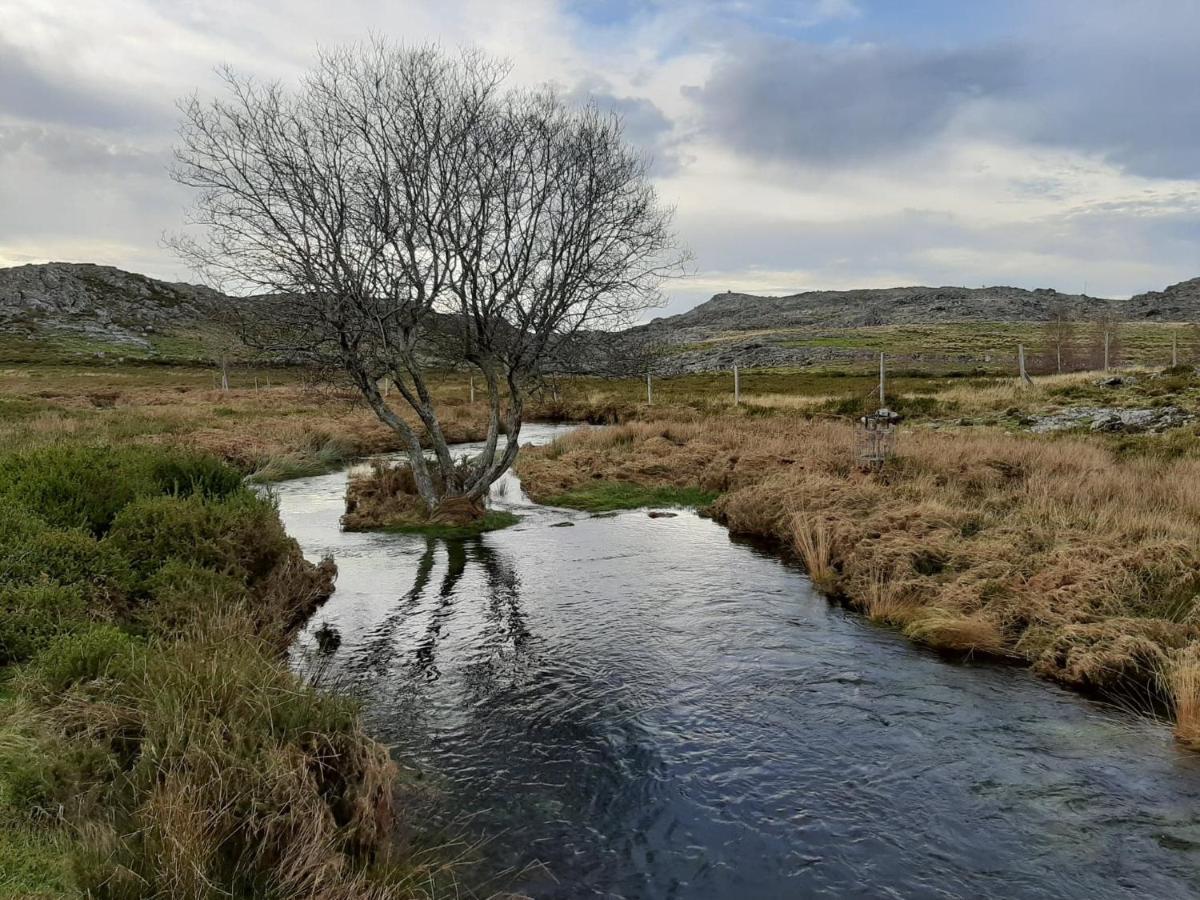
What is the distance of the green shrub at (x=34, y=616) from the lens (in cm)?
716

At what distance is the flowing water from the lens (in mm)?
5496

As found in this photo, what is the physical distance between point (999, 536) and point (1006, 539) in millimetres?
301

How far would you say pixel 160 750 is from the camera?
17.8 ft

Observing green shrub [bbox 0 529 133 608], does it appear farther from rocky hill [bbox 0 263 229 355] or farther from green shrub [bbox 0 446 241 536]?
rocky hill [bbox 0 263 229 355]

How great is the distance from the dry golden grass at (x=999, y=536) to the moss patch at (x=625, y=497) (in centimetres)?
61

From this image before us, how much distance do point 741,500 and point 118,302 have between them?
174461 millimetres

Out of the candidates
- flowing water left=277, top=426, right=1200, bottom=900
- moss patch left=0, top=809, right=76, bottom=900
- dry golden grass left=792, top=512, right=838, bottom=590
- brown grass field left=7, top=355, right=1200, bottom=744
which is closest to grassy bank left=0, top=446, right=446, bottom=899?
moss patch left=0, top=809, right=76, bottom=900

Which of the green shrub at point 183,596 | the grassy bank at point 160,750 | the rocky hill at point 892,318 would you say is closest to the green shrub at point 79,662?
the grassy bank at point 160,750

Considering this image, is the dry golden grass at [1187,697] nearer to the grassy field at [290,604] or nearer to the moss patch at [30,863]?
the grassy field at [290,604]

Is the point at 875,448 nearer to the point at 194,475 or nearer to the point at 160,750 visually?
the point at 194,475

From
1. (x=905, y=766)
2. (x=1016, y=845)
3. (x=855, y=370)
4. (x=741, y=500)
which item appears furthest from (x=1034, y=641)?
(x=855, y=370)

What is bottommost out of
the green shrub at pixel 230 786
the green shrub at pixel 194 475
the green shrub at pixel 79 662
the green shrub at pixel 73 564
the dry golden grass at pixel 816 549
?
the dry golden grass at pixel 816 549

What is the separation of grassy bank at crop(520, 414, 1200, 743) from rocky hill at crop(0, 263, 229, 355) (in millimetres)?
115757

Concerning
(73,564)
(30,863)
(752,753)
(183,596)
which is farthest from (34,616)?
(752,753)
